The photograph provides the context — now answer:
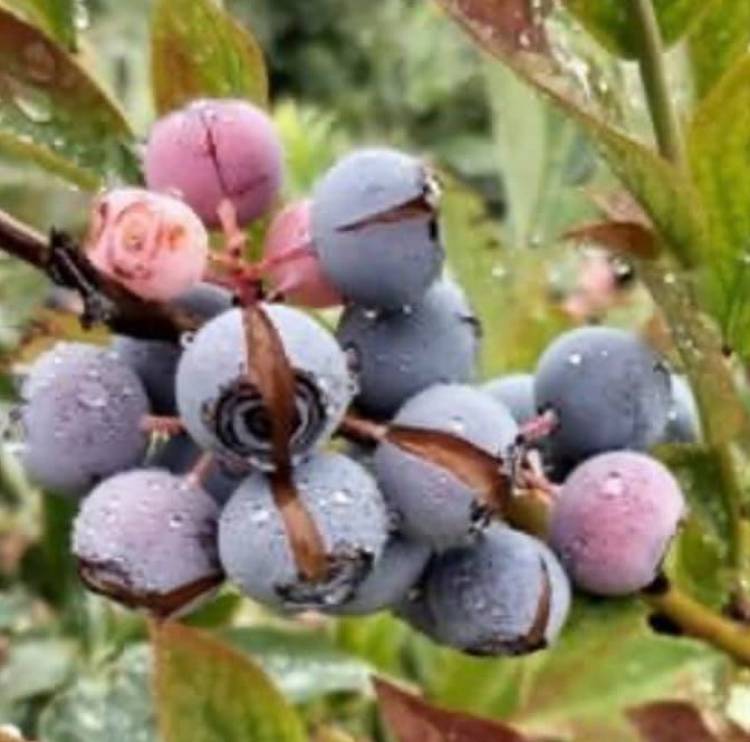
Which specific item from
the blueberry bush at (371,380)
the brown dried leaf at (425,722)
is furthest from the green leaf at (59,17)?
the brown dried leaf at (425,722)

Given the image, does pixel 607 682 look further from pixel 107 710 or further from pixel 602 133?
pixel 602 133

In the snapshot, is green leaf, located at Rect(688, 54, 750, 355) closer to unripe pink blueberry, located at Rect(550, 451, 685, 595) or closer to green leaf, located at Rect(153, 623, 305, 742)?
unripe pink blueberry, located at Rect(550, 451, 685, 595)

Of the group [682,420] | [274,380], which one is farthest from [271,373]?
[682,420]

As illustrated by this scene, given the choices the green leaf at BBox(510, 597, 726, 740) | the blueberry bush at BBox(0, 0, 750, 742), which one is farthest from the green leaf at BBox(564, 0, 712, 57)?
the green leaf at BBox(510, 597, 726, 740)

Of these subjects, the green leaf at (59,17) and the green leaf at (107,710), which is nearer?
the green leaf at (59,17)

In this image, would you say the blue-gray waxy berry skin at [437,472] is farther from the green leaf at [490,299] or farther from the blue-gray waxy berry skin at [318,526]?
the green leaf at [490,299]
